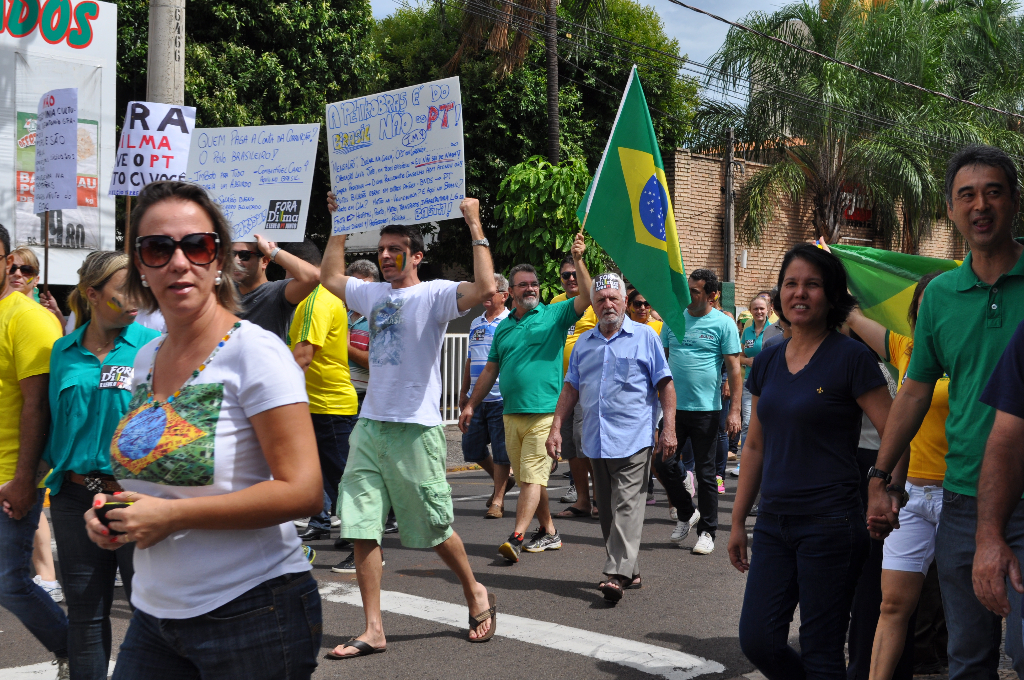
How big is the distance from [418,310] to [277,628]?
2963 mm

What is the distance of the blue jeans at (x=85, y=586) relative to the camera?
11.5 feet

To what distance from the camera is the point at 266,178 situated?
6.12 meters

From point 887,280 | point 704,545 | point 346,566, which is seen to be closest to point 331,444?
point 346,566

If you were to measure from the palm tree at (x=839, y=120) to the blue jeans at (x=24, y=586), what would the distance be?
22386 millimetres

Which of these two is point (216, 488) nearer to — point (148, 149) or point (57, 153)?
point (148, 149)

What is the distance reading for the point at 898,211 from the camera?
26875 mm

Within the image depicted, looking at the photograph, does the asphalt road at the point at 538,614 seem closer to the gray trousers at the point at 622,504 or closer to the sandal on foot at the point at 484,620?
the sandal on foot at the point at 484,620

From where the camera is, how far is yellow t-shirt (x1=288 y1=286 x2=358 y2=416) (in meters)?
7.09

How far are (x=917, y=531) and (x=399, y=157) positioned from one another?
3.32 metres

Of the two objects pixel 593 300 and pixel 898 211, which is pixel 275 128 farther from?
pixel 898 211

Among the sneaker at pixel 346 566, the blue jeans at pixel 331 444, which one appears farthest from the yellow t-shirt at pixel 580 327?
the sneaker at pixel 346 566

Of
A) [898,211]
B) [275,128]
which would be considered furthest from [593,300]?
[898,211]

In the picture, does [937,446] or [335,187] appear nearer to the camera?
[937,446]

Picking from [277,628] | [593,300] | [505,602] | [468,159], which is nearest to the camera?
[277,628]
